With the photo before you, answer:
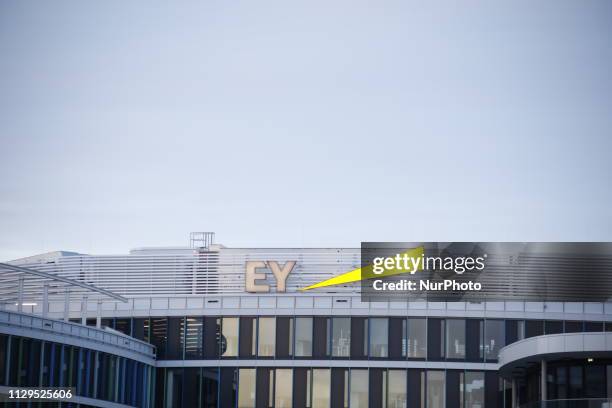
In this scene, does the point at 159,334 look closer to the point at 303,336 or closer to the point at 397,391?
the point at 303,336

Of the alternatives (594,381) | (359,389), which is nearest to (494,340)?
(359,389)

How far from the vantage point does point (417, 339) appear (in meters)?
86.1

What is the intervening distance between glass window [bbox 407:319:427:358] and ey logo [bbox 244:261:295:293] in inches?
522

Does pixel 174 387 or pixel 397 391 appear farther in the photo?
pixel 174 387

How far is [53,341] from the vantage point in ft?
230

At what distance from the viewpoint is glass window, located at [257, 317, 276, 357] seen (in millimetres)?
86812

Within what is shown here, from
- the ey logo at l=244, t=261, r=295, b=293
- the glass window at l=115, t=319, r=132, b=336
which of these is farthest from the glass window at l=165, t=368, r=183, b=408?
the ey logo at l=244, t=261, r=295, b=293

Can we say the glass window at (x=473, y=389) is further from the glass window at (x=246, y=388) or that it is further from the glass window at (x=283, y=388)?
the glass window at (x=246, y=388)

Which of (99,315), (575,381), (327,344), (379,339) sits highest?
(99,315)

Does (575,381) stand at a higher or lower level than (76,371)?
lower

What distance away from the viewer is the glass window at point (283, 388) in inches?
3381

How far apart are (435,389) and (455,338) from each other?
377 centimetres

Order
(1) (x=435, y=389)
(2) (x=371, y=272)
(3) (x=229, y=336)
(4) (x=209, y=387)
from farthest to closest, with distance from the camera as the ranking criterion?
(2) (x=371, y=272)
(3) (x=229, y=336)
(4) (x=209, y=387)
(1) (x=435, y=389)

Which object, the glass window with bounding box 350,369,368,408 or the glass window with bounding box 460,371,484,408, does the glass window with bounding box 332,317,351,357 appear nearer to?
the glass window with bounding box 350,369,368,408
